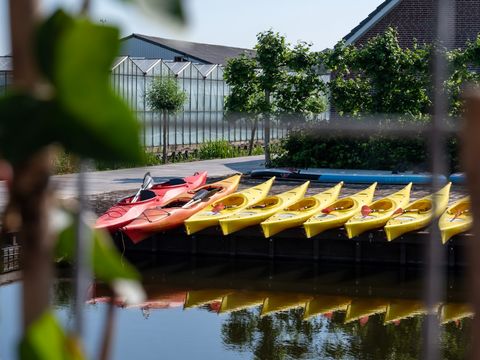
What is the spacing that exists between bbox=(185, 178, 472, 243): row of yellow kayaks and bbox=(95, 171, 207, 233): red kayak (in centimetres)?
68

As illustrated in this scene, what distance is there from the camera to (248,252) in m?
10.8

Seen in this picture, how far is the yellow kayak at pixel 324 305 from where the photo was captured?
327 inches

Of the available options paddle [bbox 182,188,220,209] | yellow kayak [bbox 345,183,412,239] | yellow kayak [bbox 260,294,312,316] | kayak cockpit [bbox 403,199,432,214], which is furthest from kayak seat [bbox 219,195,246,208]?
yellow kayak [bbox 260,294,312,316]

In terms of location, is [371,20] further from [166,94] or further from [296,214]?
[296,214]

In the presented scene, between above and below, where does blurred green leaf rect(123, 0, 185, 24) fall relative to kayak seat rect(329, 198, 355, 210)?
above

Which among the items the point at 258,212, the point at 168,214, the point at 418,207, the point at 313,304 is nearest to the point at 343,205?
the point at 418,207

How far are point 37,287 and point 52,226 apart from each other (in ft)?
0.07

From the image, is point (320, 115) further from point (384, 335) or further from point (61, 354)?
point (61, 354)

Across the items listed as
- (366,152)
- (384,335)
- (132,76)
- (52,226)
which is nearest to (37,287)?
(52,226)

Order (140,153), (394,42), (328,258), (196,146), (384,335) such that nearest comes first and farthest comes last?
(140,153), (384,335), (328,258), (394,42), (196,146)

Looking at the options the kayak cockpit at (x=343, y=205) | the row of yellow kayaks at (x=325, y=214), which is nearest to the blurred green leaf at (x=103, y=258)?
the row of yellow kayaks at (x=325, y=214)

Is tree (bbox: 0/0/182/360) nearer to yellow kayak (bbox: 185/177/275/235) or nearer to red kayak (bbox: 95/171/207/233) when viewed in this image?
red kayak (bbox: 95/171/207/233)

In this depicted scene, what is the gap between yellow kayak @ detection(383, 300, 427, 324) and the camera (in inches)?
316

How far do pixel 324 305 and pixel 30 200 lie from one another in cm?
843
